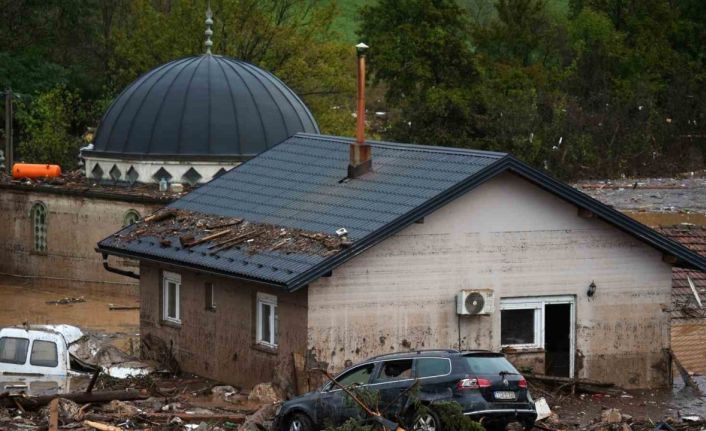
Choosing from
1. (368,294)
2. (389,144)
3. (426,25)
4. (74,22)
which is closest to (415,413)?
(368,294)

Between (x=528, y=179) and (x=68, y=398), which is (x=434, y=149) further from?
(x=68, y=398)

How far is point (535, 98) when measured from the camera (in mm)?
76125

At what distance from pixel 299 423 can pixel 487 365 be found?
2.69m

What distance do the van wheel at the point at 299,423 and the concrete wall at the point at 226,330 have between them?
170 inches

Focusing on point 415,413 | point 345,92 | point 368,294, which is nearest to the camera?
point 415,413

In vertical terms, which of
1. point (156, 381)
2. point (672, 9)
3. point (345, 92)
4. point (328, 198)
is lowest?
point (156, 381)

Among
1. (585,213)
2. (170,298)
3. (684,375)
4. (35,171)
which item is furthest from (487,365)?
(35,171)

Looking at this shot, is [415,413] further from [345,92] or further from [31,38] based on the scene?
[31,38]

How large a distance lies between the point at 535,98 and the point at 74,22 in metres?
22.6

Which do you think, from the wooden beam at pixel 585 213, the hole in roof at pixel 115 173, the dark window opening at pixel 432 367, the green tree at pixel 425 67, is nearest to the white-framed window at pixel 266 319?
the wooden beam at pixel 585 213

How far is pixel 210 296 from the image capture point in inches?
1201

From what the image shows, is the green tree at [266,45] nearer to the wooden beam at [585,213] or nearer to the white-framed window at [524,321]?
the wooden beam at [585,213]

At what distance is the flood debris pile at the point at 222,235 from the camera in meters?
27.8

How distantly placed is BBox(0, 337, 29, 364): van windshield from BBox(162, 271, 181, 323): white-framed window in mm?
4621
